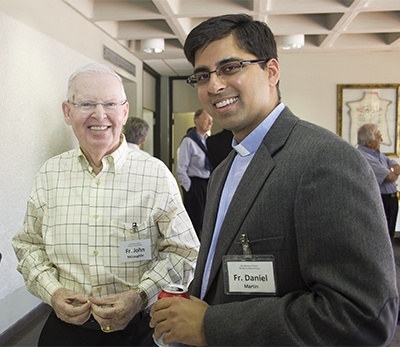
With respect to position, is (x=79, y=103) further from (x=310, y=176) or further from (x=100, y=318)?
(x=310, y=176)

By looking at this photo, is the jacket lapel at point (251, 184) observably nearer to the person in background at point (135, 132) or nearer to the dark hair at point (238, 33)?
the dark hair at point (238, 33)

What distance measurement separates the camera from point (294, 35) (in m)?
5.09

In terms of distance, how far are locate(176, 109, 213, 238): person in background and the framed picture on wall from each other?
248 centimetres

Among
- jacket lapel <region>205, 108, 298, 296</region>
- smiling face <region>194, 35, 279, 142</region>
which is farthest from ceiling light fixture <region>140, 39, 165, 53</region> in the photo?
jacket lapel <region>205, 108, 298, 296</region>

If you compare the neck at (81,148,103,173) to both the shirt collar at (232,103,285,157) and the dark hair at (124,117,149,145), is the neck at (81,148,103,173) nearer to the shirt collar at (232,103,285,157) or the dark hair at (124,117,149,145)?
the shirt collar at (232,103,285,157)

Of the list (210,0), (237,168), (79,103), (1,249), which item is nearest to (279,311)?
(237,168)

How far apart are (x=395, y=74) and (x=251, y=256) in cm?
609

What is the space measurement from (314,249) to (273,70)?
507 millimetres

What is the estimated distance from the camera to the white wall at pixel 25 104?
2.74 m

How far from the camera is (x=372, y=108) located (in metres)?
5.91

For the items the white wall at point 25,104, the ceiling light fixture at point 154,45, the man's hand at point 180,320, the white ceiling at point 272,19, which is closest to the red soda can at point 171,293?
the man's hand at point 180,320

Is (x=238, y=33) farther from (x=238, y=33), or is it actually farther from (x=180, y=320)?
(x=180, y=320)

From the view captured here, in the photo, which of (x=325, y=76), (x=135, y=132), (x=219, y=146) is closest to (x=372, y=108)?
(x=325, y=76)

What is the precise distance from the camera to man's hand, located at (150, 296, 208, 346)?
0.80m
